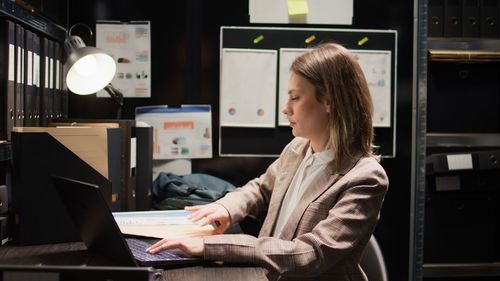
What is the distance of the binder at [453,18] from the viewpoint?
248 centimetres

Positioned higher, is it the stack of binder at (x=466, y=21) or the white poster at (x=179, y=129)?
the stack of binder at (x=466, y=21)

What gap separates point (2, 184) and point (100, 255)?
0.51m

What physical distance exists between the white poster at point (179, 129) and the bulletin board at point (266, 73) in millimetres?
74

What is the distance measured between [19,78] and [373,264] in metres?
1.11

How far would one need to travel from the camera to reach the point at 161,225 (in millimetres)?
1570

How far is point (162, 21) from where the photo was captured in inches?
102

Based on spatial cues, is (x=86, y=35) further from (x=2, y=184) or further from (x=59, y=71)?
(x=2, y=184)

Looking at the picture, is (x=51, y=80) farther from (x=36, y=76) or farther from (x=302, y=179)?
(x=302, y=179)

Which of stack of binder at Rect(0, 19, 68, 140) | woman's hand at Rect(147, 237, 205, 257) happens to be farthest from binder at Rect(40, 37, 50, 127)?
woman's hand at Rect(147, 237, 205, 257)

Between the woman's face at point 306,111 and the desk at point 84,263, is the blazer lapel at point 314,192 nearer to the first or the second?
the woman's face at point 306,111

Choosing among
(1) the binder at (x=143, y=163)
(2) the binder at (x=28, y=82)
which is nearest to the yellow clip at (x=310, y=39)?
(1) the binder at (x=143, y=163)

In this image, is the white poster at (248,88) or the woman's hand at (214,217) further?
the white poster at (248,88)

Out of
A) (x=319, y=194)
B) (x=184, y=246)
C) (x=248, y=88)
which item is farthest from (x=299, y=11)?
(x=184, y=246)

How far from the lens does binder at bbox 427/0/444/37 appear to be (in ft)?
8.14
